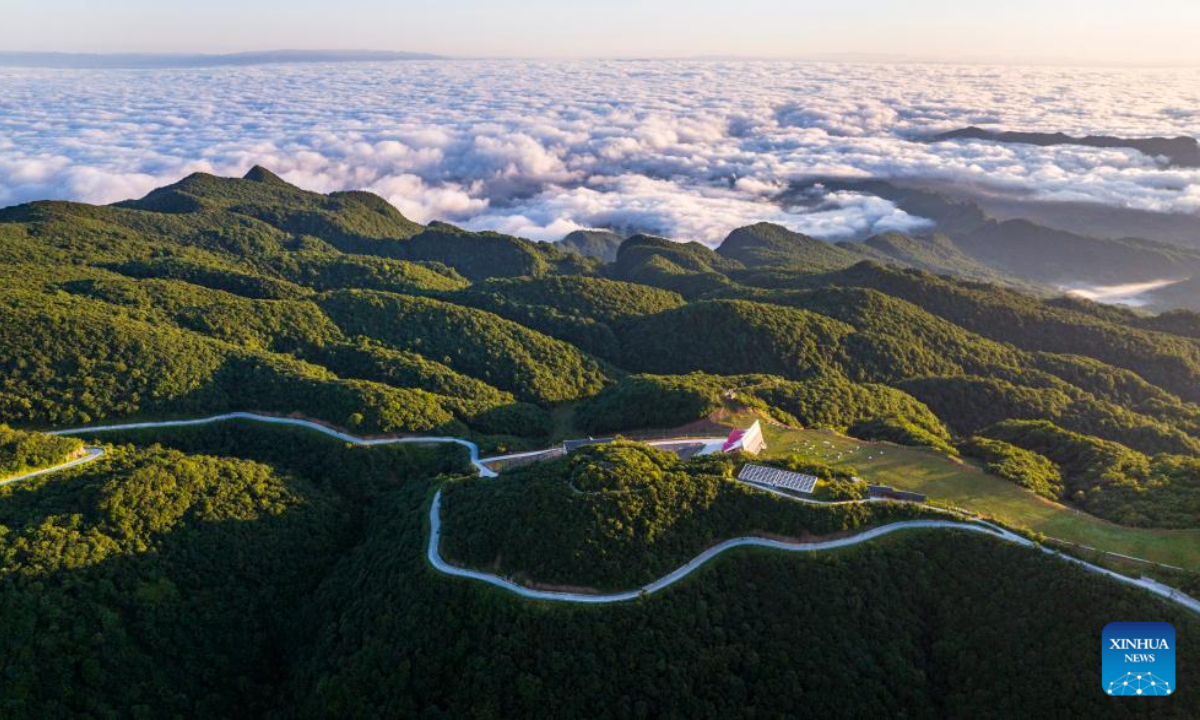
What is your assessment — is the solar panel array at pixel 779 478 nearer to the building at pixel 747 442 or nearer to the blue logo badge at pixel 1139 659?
the building at pixel 747 442

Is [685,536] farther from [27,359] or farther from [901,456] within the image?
[27,359]

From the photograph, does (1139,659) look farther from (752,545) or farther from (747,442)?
(747,442)

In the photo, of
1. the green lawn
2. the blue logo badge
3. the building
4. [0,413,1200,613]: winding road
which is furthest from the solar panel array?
the blue logo badge

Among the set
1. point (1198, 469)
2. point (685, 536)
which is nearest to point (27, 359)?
point (685, 536)

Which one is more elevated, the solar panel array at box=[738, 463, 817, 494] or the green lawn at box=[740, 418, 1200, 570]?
the solar panel array at box=[738, 463, 817, 494]

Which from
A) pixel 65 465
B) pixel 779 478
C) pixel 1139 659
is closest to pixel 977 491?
pixel 779 478

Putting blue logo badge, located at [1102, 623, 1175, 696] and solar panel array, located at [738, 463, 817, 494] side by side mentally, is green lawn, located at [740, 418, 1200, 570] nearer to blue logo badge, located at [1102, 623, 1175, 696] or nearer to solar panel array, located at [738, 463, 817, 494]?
solar panel array, located at [738, 463, 817, 494]

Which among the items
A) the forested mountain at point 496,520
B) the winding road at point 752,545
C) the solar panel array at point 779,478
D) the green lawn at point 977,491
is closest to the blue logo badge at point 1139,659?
the forested mountain at point 496,520
